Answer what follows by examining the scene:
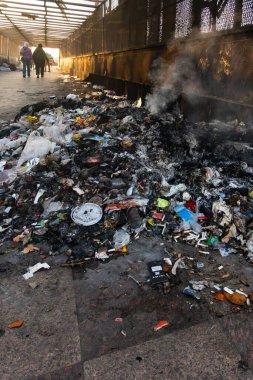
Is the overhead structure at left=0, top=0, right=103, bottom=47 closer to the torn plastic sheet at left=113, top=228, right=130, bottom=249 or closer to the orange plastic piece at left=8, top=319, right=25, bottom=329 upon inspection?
the torn plastic sheet at left=113, top=228, right=130, bottom=249

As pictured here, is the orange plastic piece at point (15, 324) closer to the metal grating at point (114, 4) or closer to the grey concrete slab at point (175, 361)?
the grey concrete slab at point (175, 361)

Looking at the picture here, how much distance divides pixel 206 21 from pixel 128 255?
462cm

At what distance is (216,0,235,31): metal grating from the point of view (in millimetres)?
4312

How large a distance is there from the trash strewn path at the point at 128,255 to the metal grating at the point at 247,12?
145 centimetres

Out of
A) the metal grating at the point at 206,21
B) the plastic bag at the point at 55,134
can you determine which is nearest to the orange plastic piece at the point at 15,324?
the plastic bag at the point at 55,134

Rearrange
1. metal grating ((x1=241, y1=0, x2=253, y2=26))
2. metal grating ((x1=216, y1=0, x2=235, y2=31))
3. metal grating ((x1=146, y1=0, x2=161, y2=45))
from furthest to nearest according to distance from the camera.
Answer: metal grating ((x1=146, y1=0, x2=161, y2=45)), metal grating ((x1=216, y1=0, x2=235, y2=31)), metal grating ((x1=241, y1=0, x2=253, y2=26))

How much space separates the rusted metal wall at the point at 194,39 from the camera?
164 inches

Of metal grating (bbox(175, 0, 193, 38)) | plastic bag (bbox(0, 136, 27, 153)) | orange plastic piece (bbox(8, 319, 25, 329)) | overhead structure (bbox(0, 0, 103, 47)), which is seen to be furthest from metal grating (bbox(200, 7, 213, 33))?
overhead structure (bbox(0, 0, 103, 47))

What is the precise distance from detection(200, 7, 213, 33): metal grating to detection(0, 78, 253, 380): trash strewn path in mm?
1768

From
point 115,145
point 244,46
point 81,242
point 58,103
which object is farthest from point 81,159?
point 58,103

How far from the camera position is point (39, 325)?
1.91 m

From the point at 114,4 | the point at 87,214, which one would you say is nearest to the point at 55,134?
the point at 87,214

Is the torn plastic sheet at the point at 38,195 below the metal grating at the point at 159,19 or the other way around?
below

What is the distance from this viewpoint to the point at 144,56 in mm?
7516
